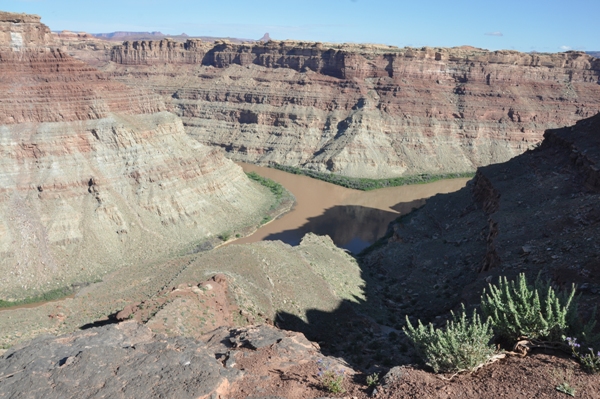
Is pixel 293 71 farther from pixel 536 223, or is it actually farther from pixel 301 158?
pixel 536 223

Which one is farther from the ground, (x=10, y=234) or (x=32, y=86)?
(x=32, y=86)

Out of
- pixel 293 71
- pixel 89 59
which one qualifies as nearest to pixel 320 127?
pixel 293 71

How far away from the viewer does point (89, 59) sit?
124625 mm

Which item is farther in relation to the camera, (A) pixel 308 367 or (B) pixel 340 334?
(B) pixel 340 334

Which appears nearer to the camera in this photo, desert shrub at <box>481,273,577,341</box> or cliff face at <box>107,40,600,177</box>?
desert shrub at <box>481,273,577,341</box>

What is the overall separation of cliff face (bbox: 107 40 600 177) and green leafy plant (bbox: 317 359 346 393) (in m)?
61.4

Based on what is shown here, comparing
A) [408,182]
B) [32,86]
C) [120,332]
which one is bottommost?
[408,182]

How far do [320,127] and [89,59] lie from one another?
78467mm

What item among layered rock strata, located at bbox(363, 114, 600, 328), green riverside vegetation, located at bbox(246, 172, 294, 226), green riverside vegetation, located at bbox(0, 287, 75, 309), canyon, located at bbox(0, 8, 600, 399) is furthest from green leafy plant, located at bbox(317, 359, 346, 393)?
green riverside vegetation, located at bbox(246, 172, 294, 226)

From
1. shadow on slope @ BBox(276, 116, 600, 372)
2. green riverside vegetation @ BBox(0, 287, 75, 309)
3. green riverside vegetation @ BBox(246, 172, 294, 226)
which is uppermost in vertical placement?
shadow on slope @ BBox(276, 116, 600, 372)

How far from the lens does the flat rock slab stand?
10.8 metres

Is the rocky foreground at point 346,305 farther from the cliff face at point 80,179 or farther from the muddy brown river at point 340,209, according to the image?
the cliff face at point 80,179

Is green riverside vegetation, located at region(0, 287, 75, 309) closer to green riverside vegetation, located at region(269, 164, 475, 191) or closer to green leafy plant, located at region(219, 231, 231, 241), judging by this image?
green leafy plant, located at region(219, 231, 231, 241)

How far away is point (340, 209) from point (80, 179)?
28921 mm
